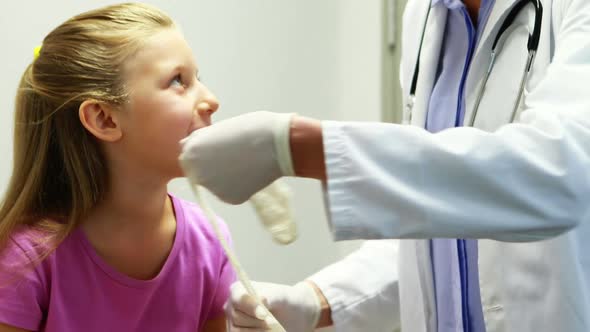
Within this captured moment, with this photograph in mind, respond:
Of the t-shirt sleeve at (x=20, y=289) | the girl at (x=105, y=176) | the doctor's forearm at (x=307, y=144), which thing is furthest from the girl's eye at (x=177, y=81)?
the doctor's forearm at (x=307, y=144)

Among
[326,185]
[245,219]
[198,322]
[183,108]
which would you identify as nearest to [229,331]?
[198,322]

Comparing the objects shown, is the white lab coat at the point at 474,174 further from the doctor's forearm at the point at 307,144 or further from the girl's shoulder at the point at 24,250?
the girl's shoulder at the point at 24,250

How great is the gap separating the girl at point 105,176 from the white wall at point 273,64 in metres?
0.43

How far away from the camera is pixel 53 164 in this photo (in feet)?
4.17

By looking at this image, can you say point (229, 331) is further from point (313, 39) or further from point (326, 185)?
point (313, 39)

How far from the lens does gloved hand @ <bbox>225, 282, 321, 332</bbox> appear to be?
1.14 meters

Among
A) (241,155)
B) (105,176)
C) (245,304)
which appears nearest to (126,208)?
(105,176)

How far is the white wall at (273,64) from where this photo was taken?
64.4 inches

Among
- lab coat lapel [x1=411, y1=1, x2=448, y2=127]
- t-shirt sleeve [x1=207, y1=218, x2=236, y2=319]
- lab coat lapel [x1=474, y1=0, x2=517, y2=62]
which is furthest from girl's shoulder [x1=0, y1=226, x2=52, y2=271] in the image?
lab coat lapel [x1=474, y1=0, x2=517, y2=62]

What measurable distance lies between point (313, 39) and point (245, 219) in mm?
654

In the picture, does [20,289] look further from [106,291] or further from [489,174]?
[489,174]

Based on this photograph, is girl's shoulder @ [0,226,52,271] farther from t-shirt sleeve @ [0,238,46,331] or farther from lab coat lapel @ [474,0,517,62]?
lab coat lapel @ [474,0,517,62]

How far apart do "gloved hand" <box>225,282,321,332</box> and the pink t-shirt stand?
10cm

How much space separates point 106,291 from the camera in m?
1.22
